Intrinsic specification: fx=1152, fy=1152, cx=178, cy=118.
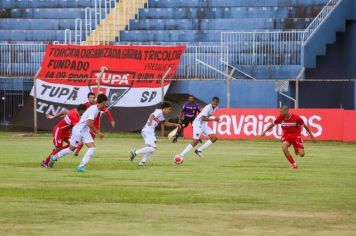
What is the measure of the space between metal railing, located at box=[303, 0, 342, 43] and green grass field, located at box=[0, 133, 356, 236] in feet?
44.5

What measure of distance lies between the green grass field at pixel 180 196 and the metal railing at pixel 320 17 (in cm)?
1355

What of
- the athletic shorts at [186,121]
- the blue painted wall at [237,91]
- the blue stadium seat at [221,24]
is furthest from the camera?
the blue stadium seat at [221,24]

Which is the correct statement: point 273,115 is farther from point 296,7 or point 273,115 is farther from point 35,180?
point 35,180

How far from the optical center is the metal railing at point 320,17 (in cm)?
4406

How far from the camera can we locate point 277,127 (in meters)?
41.4

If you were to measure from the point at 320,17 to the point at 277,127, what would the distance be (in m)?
5.83

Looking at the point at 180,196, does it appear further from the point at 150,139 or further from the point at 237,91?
the point at 237,91

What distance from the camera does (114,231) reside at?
47.4 ft

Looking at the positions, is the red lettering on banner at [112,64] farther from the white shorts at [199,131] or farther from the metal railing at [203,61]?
the white shorts at [199,131]

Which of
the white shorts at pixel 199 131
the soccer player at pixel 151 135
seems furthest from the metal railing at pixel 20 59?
the soccer player at pixel 151 135

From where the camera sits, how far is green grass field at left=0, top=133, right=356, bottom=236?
15.0 m

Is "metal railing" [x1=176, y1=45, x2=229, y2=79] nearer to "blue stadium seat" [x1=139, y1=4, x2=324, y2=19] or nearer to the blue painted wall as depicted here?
the blue painted wall

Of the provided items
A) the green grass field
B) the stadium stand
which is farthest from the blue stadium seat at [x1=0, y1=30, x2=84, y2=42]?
the green grass field

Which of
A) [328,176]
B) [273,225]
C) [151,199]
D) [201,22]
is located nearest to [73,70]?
[201,22]
